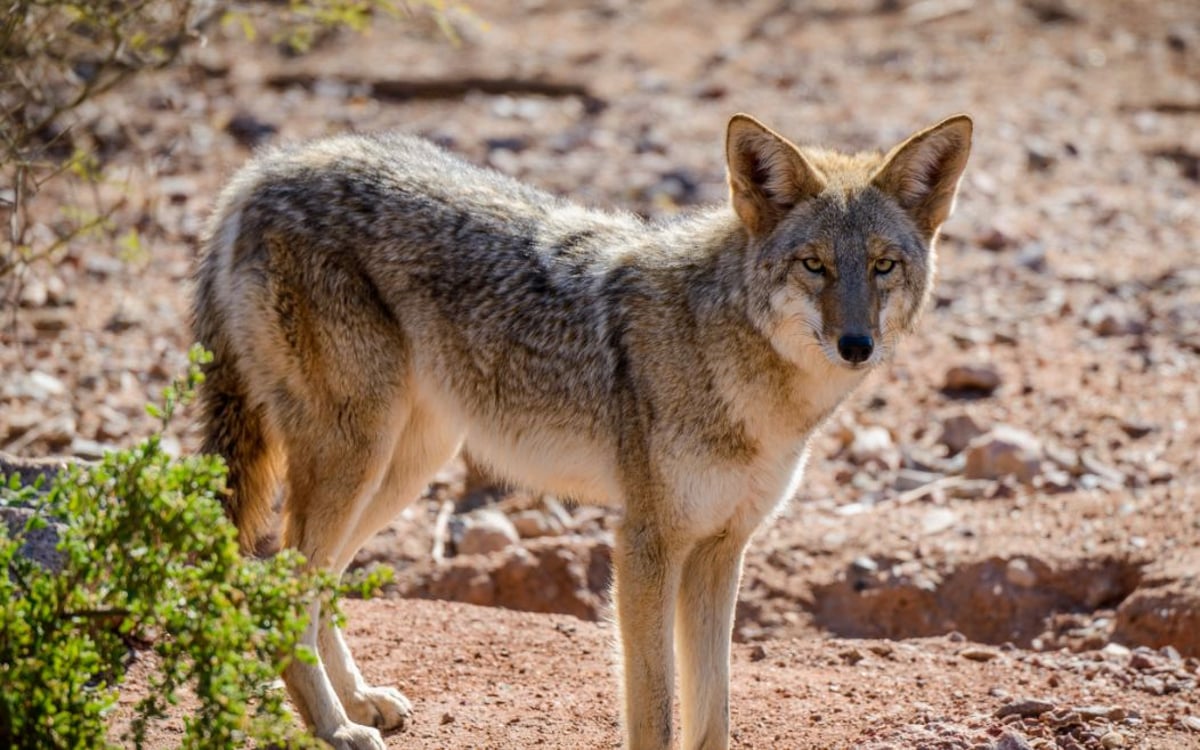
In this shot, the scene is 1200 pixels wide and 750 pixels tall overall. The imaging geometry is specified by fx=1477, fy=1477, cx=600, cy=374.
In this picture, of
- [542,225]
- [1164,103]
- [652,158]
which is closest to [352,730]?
[542,225]

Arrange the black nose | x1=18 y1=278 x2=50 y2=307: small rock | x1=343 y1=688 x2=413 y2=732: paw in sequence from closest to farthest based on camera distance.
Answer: the black nose
x1=343 y1=688 x2=413 y2=732: paw
x1=18 y1=278 x2=50 y2=307: small rock

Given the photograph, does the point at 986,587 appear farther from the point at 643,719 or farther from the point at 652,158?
the point at 652,158

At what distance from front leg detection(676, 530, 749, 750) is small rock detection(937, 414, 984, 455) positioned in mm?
3730

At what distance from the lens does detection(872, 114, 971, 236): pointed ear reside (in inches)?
217

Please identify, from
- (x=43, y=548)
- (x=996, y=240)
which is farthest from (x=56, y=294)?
(x=996, y=240)

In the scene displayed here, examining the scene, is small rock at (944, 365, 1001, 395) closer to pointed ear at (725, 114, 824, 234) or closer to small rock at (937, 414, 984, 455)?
small rock at (937, 414, 984, 455)

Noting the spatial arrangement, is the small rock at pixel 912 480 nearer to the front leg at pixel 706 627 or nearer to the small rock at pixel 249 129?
the front leg at pixel 706 627

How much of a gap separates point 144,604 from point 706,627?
92.1 inches

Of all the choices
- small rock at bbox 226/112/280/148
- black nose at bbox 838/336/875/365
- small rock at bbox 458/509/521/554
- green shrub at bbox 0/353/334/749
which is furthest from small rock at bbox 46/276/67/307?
black nose at bbox 838/336/875/365

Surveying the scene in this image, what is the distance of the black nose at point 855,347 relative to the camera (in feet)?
16.7

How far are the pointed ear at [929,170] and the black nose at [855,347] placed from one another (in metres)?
0.74

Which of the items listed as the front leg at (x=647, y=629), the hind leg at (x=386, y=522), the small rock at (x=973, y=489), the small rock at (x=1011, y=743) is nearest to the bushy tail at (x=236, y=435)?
the hind leg at (x=386, y=522)

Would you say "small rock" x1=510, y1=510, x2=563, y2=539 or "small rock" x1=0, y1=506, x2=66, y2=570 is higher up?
"small rock" x1=0, y1=506, x2=66, y2=570

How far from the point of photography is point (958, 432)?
912 cm
